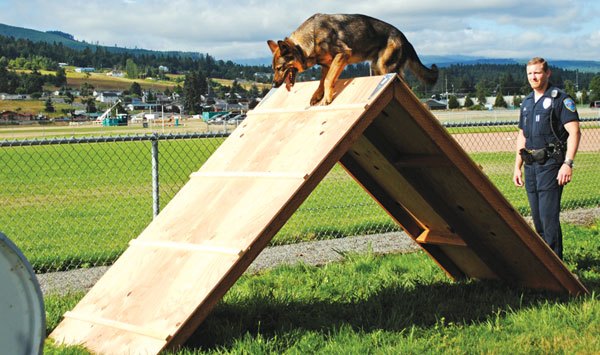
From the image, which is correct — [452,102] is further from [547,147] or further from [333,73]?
[333,73]

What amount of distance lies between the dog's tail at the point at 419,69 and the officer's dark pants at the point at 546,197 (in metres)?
1.17

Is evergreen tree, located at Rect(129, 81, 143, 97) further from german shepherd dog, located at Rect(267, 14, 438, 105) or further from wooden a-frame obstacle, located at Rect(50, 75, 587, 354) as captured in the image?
german shepherd dog, located at Rect(267, 14, 438, 105)

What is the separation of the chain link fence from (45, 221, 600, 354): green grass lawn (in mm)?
2049

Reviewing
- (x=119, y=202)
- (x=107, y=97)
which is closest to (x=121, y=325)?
(x=119, y=202)

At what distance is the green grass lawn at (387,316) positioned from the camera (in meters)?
4.32

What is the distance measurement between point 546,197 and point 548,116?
2.15ft

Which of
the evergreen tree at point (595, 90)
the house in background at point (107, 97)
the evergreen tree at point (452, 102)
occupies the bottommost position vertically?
the house in background at point (107, 97)

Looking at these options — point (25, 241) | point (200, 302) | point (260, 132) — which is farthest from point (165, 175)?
point (200, 302)

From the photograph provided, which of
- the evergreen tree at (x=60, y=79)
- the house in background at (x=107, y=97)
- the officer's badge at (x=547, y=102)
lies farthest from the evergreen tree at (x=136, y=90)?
the officer's badge at (x=547, y=102)

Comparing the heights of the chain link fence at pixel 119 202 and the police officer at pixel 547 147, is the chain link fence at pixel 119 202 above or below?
below

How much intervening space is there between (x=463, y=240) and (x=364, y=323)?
46.2 inches

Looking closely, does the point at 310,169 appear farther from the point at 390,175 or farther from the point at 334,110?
the point at 390,175

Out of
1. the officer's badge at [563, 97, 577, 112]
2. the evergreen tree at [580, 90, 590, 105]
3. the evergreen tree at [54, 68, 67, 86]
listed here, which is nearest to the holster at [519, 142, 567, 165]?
the officer's badge at [563, 97, 577, 112]

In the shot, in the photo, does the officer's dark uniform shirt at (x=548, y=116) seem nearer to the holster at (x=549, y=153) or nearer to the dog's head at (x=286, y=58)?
the holster at (x=549, y=153)
